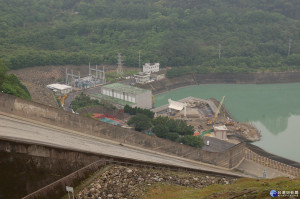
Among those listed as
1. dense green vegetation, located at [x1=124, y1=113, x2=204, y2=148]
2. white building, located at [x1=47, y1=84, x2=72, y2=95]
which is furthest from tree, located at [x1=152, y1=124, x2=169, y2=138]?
white building, located at [x1=47, y1=84, x2=72, y2=95]

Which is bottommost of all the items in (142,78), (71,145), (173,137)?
(173,137)

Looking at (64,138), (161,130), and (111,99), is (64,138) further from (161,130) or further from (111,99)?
(111,99)

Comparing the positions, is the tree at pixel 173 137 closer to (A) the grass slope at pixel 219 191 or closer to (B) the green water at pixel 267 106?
(B) the green water at pixel 267 106

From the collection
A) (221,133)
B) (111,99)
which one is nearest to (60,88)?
(111,99)

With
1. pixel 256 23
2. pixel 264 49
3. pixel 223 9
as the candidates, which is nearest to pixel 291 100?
pixel 264 49

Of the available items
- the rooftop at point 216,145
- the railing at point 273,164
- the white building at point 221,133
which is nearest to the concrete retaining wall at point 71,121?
the railing at point 273,164
